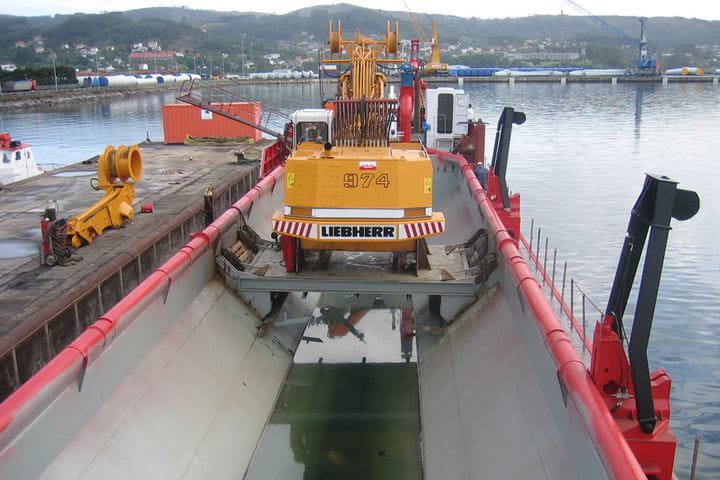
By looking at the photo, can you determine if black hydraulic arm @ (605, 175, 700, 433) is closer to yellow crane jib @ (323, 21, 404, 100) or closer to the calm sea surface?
the calm sea surface

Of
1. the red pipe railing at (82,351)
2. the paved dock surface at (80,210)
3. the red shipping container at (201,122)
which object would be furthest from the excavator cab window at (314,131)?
the red shipping container at (201,122)

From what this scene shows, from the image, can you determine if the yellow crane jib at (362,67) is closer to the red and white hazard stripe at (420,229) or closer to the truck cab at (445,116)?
the truck cab at (445,116)

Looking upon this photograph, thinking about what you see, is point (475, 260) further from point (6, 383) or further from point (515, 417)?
point (6, 383)

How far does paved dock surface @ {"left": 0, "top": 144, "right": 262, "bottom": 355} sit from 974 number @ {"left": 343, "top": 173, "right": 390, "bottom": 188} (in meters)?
6.23

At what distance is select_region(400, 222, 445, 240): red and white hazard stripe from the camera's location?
34.7 feet

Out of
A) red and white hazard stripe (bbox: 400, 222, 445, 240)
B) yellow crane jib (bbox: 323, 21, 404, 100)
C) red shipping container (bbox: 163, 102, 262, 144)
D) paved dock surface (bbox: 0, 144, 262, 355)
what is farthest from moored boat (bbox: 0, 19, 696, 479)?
red shipping container (bbox: 163, 102, 262, 144)

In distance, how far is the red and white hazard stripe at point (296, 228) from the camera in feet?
34.9

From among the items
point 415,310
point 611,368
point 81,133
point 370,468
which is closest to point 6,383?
point 370,468

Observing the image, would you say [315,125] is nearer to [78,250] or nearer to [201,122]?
[78,250]

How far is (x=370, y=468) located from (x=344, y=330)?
18.1 feet

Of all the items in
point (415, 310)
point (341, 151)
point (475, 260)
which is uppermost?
point (341, 151)

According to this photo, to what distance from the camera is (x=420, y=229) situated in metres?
10.7

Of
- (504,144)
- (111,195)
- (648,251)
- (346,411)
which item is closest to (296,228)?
(346,411)

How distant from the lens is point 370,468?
1050 cm
